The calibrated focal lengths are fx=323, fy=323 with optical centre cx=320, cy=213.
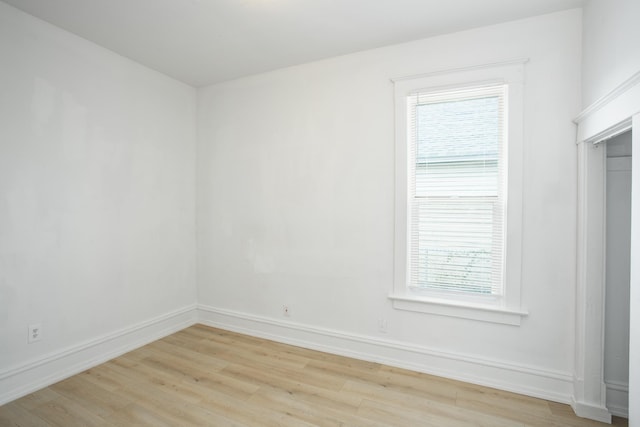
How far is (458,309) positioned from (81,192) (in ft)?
11.2

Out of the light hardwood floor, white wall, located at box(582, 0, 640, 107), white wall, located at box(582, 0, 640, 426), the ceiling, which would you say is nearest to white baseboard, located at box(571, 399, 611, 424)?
the light hardwood floor

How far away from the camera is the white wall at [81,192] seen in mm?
2439

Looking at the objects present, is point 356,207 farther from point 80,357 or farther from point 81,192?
point 80,357

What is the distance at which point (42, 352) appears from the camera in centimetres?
261

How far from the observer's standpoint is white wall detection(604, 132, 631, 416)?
218 centimetres

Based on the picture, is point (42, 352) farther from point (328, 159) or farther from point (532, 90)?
point (532, 90)

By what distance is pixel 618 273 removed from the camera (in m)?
2.20

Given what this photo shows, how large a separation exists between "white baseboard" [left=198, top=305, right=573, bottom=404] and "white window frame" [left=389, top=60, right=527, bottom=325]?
0.37 m

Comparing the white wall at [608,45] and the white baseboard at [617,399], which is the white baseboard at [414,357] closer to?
the white baseboard at [617,399]

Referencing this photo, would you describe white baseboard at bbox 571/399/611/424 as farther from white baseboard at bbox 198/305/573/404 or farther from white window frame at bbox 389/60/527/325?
white window frame at bbox 389/60/527/325

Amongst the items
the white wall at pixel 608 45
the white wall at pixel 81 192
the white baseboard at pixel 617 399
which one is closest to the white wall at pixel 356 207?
the white wall at pixel 608 45

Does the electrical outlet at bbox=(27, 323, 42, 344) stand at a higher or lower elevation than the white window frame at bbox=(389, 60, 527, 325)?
lower

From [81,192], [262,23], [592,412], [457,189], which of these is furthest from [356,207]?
[81,192]

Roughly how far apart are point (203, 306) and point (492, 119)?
3.71m
